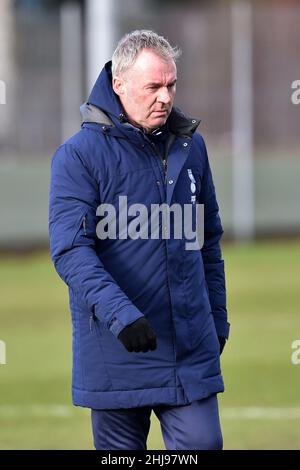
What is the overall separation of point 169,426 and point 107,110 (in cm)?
129

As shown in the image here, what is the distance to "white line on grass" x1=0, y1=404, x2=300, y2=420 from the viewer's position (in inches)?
368

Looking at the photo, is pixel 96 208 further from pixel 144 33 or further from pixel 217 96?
pixel 217 96

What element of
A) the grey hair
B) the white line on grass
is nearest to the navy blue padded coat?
the grey hair

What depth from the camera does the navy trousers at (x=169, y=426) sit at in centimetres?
546

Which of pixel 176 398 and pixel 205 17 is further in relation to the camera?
pixel 205 17

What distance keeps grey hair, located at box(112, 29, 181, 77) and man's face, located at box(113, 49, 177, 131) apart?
0.06 feet

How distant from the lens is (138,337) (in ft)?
16.7

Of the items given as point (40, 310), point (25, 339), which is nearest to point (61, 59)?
point (40, 310)

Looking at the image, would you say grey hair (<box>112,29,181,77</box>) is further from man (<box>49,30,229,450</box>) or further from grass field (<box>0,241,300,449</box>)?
grass field (<box>0,241,300,449</box>)

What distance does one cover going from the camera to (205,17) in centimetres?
2083

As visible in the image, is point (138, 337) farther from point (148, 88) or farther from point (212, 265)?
point (148, 88)

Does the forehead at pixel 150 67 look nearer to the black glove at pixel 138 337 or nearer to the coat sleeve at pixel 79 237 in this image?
the coat sleeve at pixel 79 237

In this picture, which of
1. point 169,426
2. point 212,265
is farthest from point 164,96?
point 169,426

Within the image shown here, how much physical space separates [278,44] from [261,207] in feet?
8.34
